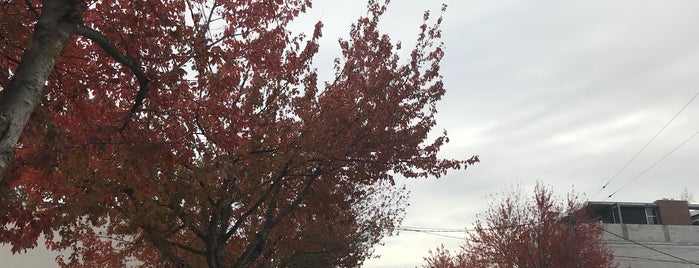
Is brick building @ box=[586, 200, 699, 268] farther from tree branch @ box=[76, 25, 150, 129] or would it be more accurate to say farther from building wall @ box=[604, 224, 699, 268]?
tree branch @ box=[76, 25, 150, 129]

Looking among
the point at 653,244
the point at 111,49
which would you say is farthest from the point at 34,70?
the point at 653,244

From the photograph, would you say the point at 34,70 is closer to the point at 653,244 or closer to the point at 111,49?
the point at 111,49

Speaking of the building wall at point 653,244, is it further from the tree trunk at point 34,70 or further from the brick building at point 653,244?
the tree trunk at point 34,70

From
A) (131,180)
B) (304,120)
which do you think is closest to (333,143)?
(304,120)

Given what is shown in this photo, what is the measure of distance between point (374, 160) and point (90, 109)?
6199 mm

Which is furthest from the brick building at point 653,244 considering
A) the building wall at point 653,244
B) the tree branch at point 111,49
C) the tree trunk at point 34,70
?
the tree trunk at point 34,70

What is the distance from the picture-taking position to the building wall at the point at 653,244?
34500 millimetres

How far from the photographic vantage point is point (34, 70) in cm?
392

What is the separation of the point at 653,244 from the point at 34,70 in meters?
39.8

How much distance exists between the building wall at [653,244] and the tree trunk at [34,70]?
3735cm

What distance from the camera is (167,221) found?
397 inches

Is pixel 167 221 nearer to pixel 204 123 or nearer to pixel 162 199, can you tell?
pixel 162 199

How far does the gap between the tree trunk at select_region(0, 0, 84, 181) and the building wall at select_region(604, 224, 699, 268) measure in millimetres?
37347

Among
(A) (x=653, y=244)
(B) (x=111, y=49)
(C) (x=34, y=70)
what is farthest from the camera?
(A) (x=653, y=244)
